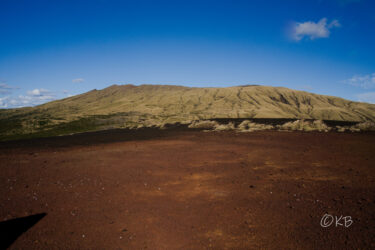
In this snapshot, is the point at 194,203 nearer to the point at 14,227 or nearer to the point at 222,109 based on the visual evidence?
the point at 14,227

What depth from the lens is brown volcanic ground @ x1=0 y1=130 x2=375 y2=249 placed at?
8.11 metres

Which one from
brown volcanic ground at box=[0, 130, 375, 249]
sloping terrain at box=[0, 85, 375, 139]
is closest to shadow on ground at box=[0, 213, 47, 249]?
brown volcanic ground at box=[0, 130, 375, 249]

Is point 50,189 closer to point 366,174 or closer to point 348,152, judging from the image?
point 366,174

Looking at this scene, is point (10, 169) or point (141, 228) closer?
point (141, 228)

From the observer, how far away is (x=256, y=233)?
27.8 feet

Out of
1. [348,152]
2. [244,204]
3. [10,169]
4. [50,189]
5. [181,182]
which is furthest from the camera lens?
[348,152]

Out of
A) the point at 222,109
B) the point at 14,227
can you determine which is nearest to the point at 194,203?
the point at 14,227

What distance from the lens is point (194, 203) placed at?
11.3 meters

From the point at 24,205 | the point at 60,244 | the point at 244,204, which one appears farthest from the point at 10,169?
Answer: the point at 244,204

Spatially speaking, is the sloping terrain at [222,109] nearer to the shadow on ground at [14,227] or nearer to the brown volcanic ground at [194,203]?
the brown volcanic ground at [194,203]

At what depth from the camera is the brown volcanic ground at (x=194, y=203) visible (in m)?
8.11

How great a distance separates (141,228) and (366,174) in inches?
636

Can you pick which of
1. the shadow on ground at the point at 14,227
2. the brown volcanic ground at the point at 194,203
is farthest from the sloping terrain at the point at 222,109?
the shadow on ground at the point at 14,227

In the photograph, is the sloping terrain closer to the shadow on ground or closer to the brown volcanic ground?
the brown volcanic ground
